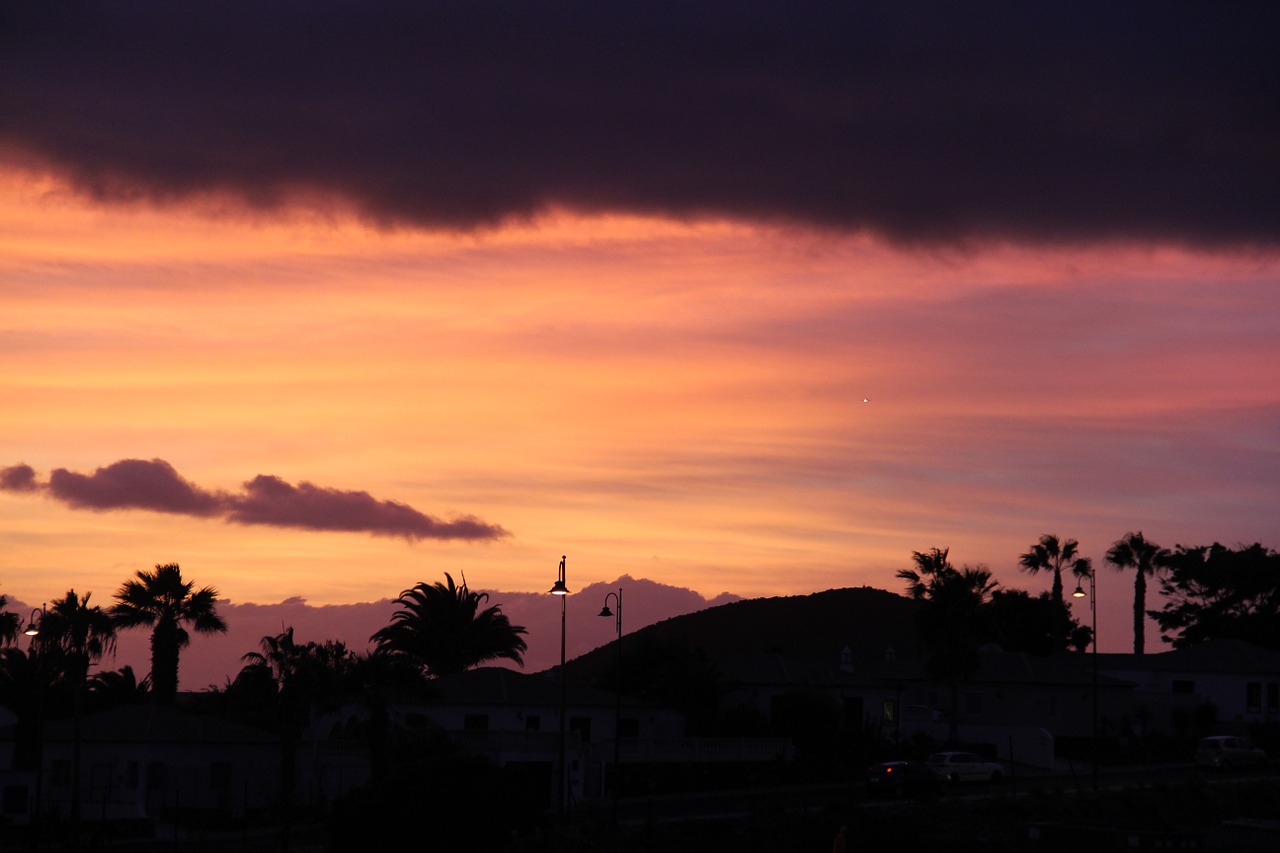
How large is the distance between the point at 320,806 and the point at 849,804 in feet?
75.1

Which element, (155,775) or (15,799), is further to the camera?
(155,775)

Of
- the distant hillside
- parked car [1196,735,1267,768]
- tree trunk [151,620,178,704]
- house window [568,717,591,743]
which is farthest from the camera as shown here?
the distant hillside

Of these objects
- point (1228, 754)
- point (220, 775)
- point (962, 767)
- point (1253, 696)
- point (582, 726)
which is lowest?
point (220, 775)

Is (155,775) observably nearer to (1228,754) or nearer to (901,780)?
(901,780)

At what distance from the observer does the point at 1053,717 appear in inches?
3346

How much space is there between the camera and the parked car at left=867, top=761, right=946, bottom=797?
199 ft

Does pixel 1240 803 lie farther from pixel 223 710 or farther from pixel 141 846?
pixel 223 710

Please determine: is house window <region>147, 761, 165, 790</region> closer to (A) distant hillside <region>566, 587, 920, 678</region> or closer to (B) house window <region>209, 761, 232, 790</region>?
(B) house window <region>209, 761, 232, 790</region>

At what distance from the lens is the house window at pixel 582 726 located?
229ft

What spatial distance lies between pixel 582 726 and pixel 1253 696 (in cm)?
4352

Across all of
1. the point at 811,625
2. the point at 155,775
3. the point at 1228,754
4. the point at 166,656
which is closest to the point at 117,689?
the point at 166,656

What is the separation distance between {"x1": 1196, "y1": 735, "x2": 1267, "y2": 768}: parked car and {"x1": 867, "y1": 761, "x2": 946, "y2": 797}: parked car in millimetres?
18881

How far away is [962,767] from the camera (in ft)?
215

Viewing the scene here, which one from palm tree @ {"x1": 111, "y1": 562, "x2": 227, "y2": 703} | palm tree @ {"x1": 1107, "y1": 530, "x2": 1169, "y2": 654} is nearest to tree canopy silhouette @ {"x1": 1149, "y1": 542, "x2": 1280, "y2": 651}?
palm tree @ {"x1": 1107, "y1": 530, "x2": 1169, "y2": 654}
